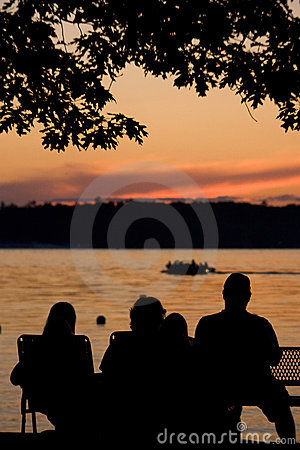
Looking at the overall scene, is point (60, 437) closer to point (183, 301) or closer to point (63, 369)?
point (63, 369)

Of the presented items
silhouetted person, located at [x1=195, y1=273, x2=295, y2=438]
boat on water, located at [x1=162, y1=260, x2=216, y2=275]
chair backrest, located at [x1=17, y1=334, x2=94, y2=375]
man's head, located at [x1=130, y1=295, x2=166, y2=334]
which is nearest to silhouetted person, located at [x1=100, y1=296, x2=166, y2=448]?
man's head, located at [x1=130, y1=295, x2=166, y2=334]

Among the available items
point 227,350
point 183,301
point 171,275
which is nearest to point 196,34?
point 227,350

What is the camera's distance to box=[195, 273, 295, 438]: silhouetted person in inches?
→ 289

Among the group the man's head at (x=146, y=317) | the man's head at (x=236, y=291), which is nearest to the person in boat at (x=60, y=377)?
the man's head at (x=146, y=317)

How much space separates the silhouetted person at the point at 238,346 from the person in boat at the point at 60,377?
3.73ft

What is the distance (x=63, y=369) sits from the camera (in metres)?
7.80

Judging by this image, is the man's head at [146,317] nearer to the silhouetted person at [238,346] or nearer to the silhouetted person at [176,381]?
the silhouetted person at [176,381]

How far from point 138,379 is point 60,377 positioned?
1.19 meters

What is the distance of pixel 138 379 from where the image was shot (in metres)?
6.90

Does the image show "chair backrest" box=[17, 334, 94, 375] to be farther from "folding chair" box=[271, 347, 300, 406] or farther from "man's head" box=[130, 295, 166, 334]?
"folding chair" box=[271, 347, 300, 406]

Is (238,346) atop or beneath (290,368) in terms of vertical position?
atop

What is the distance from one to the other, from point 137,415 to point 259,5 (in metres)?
6.25

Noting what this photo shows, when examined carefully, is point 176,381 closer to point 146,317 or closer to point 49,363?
point 146,317

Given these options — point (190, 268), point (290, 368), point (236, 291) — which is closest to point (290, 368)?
point (290, 368)
